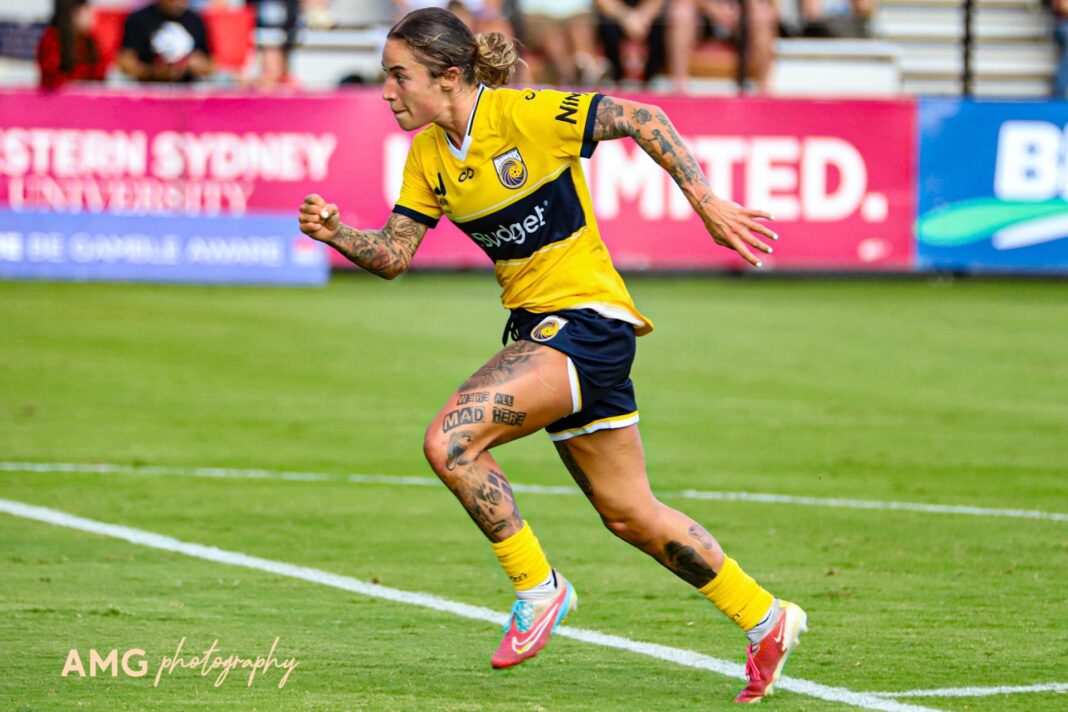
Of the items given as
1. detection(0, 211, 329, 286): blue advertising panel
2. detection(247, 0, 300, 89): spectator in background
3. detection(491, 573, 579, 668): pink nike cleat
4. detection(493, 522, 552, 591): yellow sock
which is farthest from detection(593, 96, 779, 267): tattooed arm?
detection(247, 0, 300, 89): spectator in background

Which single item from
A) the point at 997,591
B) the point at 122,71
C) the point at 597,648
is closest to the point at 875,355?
the point at 997,591

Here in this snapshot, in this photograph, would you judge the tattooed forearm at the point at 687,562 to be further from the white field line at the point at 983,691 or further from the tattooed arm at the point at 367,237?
the tattooed arm at the point at 367,237

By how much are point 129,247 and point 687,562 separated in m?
13.6

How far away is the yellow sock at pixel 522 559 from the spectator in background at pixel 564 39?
49.9ft

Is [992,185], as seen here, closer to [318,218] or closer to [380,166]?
[380,166]

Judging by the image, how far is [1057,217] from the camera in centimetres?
1930

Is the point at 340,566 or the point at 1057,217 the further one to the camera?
the point at 1057,217

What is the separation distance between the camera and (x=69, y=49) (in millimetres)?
19766

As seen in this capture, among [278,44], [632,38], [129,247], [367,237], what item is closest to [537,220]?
[367,237]

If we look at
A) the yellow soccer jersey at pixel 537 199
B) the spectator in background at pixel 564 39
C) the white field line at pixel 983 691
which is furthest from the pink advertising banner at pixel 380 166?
the white field line at pixel 983 691

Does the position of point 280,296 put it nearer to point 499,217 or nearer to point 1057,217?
point 1057,217

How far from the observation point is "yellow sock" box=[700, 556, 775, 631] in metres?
5.59

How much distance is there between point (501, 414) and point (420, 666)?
94 centimetres

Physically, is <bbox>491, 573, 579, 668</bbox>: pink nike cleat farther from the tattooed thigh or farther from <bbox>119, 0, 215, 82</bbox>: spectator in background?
<bbox>119, 0, 215, 82</bbox>: spectator in background
